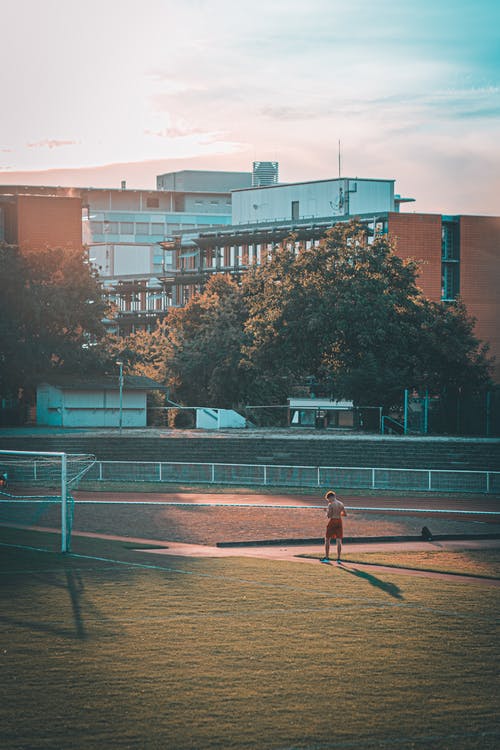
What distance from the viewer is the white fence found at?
44156mm

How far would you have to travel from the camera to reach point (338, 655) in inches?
631

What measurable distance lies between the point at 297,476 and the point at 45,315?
3659 centimetres

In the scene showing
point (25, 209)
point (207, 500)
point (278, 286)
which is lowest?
point (207, 500)

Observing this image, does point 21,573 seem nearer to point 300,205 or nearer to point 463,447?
point 463,447

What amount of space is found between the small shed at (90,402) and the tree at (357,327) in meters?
8.90

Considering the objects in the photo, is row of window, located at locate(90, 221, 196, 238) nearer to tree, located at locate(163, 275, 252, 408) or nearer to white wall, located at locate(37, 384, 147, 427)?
tree, located at locate(163, 275, 252, 408)

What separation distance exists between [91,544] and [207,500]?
13.3m

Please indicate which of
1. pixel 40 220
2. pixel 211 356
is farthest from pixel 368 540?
pixel 40 220

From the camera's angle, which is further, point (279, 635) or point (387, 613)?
point (387, 613)

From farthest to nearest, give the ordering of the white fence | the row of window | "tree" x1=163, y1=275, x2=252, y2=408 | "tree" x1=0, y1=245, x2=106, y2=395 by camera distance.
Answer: the row of window → "tree" x1=163, y1=275, x2=252, y2=408 → "tree" x1=0, y1=245, x2=106, y2=395 → the white fence

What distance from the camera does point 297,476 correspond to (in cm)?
4638

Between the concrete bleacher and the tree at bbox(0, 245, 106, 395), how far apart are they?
15.5 meters

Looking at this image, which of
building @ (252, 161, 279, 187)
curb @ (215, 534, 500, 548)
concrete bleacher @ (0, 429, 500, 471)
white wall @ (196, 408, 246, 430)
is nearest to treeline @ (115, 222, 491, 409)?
white wall @ (196, 408, 246, 430)

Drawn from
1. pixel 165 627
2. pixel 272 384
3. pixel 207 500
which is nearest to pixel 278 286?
pixel 272 384
